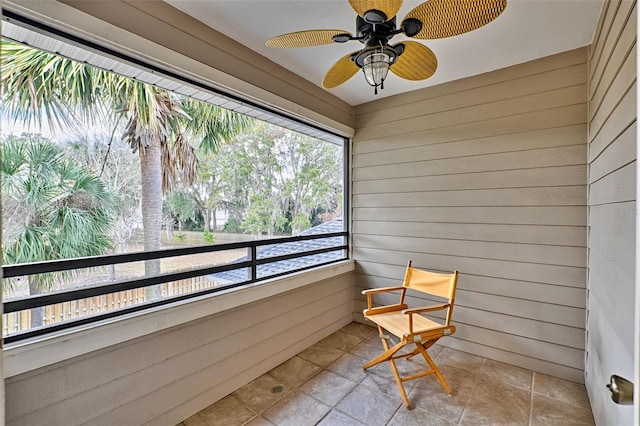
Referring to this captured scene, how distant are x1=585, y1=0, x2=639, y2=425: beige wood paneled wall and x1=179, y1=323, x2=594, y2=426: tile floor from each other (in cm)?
28

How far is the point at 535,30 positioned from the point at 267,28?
1823mm

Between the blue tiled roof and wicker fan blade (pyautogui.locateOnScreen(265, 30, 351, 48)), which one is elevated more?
wicker fan blade (pyautogui.locateOnScreen(265, 30, 351, 48))

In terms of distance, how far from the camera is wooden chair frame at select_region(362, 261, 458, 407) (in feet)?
6.77

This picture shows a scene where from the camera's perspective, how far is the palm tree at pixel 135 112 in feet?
4.71

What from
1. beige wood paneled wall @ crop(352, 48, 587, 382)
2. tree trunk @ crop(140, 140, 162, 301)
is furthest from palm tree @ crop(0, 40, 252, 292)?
beige wood paneled wall @ crop(352, 48, 587, 382)

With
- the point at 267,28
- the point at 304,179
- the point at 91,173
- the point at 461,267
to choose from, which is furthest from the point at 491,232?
the point at 91,173

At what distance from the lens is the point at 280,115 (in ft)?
8.72

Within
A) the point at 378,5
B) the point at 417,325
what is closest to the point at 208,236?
the point at 417,325

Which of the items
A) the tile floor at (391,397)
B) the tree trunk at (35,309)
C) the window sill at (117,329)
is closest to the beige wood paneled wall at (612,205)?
the tile floor at (391,397)

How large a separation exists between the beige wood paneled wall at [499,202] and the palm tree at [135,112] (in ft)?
5.54

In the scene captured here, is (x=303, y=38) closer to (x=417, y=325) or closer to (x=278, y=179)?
(x=278, y=179)

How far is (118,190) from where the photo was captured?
5.94 ft

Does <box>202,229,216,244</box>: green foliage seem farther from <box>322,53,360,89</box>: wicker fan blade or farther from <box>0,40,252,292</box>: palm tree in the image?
<box>322,53,360,89</box>: wicker fan blade

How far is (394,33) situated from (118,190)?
177cm
